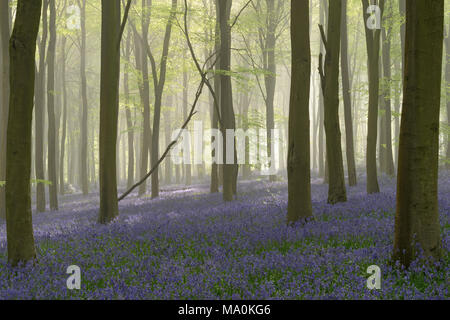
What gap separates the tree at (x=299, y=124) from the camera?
25.3 ft

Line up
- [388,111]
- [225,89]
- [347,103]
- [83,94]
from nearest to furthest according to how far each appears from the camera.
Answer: [225,89] → [347,103] → [388,111] → [83,94]

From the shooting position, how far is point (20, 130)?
5.57 m

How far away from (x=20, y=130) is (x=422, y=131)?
579 centimetres

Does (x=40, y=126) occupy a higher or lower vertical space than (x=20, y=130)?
higher

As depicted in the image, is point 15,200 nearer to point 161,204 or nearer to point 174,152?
point 161,204

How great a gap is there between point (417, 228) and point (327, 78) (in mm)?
5990

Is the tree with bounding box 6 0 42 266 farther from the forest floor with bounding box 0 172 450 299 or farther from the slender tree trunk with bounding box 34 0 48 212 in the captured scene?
the slender tree trunk with bounding box 34 0 48 212

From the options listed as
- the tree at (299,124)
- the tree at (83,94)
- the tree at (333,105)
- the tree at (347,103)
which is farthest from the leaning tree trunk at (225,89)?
the tree at (83,94)

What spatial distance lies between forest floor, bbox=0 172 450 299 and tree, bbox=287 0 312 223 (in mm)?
485

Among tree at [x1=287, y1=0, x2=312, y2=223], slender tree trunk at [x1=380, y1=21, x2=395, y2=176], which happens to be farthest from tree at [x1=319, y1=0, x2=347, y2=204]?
slender tree trunk at [x1=380, y1=21, x2=395, y2=176]

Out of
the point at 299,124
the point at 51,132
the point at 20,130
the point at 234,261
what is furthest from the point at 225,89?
the point at 51,132

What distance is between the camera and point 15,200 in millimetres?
5613

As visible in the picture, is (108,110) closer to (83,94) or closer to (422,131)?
(422,131)

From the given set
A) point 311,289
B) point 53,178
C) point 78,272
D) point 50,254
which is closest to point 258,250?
point 311,289
